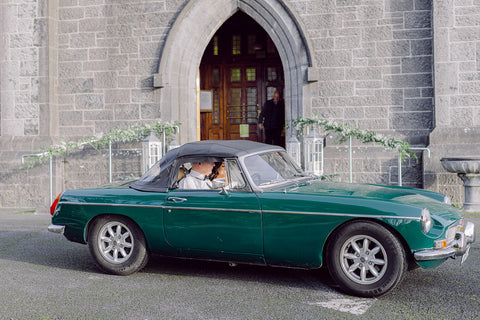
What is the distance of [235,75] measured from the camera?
1423 centimetres

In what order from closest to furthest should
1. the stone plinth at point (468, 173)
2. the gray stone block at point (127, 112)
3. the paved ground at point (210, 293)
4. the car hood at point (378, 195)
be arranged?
the paved ground at point (210, 293)
the car hood at point (378, 195)
the stone plinth at point (468, 173)
the gray stone block at point (127, 112)

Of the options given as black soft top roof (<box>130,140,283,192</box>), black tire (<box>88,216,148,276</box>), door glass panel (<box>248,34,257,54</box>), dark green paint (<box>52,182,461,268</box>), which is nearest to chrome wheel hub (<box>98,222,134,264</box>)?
black tire (<box>88,216,148,276</box>)

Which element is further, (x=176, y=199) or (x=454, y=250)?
(x=176, y=199)

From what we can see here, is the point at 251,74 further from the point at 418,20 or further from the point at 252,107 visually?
the point at 418,20

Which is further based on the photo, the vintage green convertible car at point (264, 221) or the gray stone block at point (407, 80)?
the gray stone block at point (407, 80)

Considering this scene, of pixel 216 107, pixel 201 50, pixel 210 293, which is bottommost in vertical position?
pixel 210 293

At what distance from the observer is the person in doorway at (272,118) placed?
1240 cm

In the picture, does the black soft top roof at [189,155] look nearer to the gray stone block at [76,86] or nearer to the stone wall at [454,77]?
the stone wall at [454,77]

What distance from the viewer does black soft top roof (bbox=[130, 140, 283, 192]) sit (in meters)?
4.92

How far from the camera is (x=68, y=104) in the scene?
455 inches

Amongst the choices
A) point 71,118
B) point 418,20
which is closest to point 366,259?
point 418,20

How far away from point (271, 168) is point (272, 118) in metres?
7.54

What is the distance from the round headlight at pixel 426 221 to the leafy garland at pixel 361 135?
549cm

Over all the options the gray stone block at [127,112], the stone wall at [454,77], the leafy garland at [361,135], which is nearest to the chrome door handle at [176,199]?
the leafy garland at [361,135]
